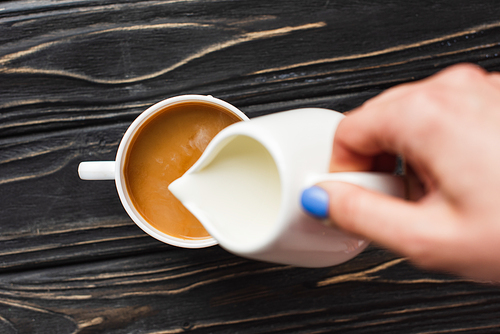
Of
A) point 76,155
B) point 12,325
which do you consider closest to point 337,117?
point 76,155

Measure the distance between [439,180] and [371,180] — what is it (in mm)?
58

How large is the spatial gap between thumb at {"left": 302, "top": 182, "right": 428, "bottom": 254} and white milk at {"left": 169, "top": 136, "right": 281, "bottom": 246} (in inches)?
4.0

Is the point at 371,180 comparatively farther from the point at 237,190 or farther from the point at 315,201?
the point at 237,190

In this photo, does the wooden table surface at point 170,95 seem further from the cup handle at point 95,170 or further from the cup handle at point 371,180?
the cup handle at point 371,180

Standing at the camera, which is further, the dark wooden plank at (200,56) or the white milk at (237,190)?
the dark wooden plank at (200,56)

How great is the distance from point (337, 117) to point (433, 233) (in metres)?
0.15

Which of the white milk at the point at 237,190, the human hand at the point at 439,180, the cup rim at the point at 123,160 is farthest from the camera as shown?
the cup rim at the point at 123,160

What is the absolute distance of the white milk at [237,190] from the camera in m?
0.41

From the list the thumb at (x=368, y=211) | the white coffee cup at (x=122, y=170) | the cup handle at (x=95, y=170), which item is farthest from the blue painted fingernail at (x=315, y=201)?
the cup handle at (x=95, y=170)

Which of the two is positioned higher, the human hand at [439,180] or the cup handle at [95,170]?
the human hand at [439,180]

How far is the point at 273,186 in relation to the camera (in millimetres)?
414

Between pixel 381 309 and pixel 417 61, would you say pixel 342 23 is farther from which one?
pixel 381 309

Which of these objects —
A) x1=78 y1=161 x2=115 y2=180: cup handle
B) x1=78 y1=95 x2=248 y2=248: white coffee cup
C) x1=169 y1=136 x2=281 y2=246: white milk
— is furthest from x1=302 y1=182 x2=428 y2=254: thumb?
x1=78 y1=161 x2=115 y2=180: cup handle

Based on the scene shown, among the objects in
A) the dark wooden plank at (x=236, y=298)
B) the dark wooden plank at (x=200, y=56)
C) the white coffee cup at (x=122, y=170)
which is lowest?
the dark wooden plank at (x=236, y=298)
